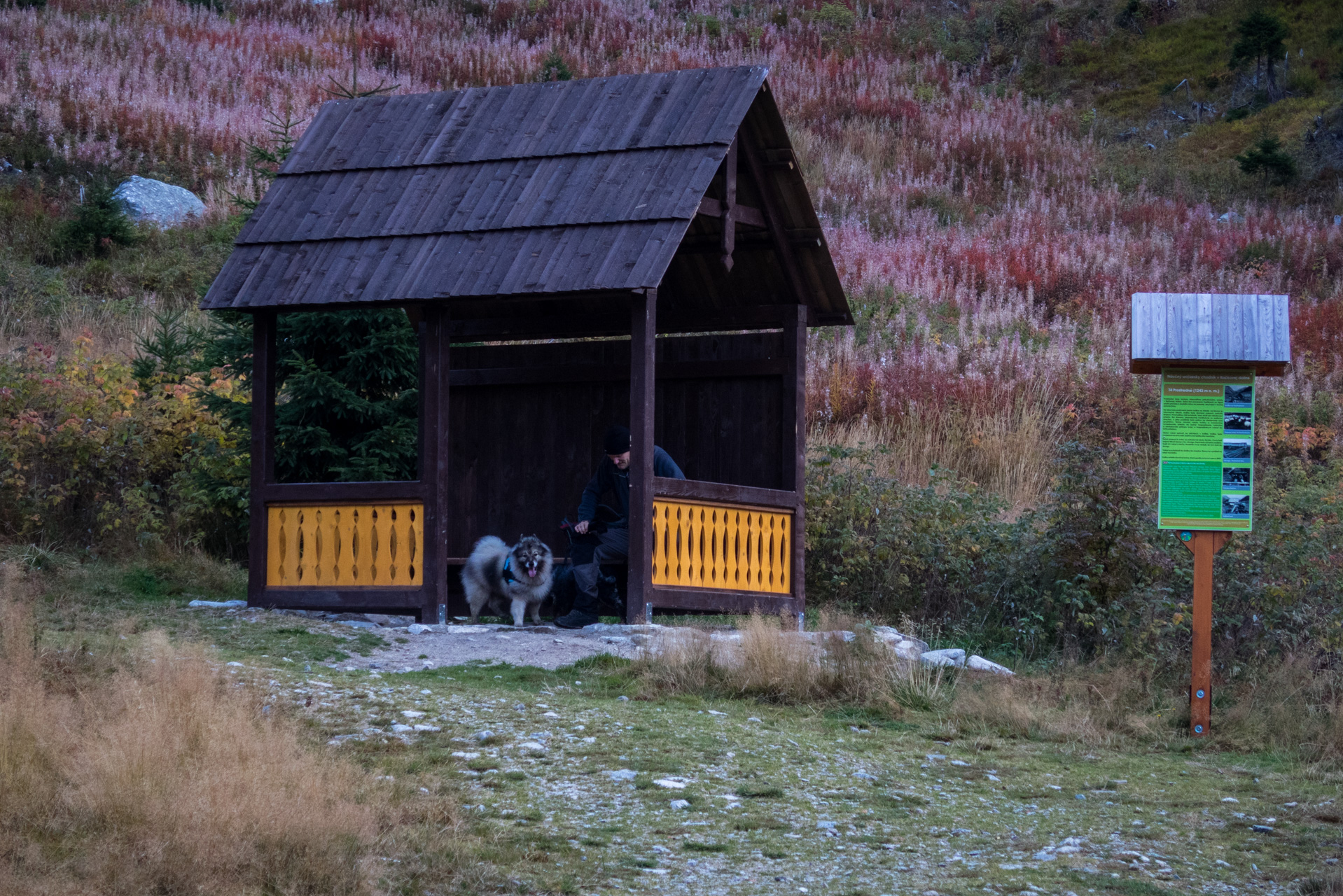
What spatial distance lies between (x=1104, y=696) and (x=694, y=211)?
15.5ft

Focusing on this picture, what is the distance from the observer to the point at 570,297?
12.9m

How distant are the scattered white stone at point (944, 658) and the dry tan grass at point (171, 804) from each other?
16.4 ft

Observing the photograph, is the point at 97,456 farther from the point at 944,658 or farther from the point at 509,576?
the point at 944,658

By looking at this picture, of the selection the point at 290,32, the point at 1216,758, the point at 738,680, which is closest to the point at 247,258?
the point at 738,680

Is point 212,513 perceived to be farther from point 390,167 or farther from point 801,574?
point 801,574

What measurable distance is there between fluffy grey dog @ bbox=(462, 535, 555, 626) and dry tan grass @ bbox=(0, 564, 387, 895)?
5.86m

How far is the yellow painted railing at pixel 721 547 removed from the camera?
1162 cm

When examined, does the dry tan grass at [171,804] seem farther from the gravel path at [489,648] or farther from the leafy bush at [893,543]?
the leafy bush at [893,543]

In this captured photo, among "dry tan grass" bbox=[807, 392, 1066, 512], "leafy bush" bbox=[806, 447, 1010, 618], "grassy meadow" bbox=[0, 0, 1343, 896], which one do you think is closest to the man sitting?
"grassy meadow" bbox=[0, 0, 1343, 896]

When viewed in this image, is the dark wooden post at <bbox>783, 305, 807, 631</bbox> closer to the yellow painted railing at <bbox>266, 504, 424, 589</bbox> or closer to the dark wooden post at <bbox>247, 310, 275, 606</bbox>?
the yellow painted railing at <bbox>266, 504, 424, 589</bbox>

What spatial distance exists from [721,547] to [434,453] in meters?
2.52

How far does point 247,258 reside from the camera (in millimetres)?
12680

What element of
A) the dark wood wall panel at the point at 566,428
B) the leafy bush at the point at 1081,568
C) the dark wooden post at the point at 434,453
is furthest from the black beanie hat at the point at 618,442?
the leafy bush at the point at 1081,568

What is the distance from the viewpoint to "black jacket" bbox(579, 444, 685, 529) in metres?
12.1
